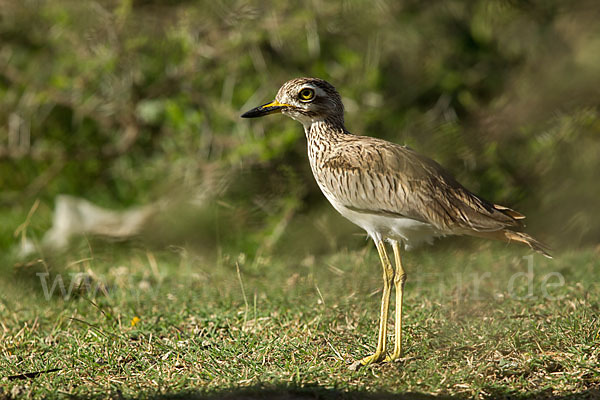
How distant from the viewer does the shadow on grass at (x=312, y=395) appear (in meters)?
3.55

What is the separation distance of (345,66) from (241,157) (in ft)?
4.23

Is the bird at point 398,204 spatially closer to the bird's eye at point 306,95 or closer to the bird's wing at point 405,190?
the bird's wing at point 405,190

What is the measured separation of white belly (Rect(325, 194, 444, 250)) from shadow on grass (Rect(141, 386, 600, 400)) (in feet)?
2.87

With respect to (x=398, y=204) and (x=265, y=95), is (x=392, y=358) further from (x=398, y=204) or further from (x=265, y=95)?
(x=265, y=95)

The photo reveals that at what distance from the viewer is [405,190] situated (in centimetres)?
419

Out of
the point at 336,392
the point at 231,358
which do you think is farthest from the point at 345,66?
the point at 336,392

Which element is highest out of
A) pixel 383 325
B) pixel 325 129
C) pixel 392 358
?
pixel 325 129

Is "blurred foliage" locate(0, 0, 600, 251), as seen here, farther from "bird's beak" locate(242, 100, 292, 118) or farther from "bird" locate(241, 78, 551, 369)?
"bird's beak" locate(242, 100, 292, 118)

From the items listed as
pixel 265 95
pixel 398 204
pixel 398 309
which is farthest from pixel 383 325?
pixel 265 95

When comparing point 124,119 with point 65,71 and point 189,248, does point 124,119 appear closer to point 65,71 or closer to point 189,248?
point 65,71

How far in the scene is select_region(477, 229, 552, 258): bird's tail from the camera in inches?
160

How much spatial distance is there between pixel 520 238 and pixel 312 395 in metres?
1.34

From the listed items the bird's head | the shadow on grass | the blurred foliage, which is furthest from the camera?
the blurred foliage

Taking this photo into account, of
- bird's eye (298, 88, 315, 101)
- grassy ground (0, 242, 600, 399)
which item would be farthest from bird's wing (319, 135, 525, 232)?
grassy ground (0, 242, 600, 399)
